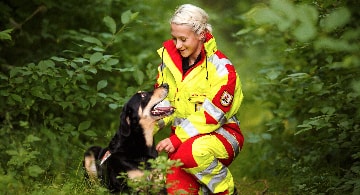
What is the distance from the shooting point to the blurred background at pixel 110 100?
4.14 metres

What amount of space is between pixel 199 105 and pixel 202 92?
0.11m

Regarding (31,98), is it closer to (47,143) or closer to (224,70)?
(47,143)

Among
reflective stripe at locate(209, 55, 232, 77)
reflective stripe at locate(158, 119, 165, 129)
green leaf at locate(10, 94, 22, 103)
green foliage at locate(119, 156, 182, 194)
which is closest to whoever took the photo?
green foliage at locate(119, 156, 182, 194)

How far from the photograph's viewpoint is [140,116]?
152 inches

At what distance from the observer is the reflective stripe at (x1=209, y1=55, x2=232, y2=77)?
393 centimetres

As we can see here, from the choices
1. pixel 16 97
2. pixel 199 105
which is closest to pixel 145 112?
→ pixel 199 105

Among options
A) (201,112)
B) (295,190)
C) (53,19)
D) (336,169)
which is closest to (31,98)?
(53,19)

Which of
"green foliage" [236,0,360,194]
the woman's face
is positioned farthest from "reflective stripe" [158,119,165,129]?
"green foliage" [236,0,360,194]

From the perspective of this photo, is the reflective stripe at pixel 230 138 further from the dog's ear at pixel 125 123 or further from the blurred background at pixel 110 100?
the dog's ear at pixel 125 123

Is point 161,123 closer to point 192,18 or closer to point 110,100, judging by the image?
point 192,18

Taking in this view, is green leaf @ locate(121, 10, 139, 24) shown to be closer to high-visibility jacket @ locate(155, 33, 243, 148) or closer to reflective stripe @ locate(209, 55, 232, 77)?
high-visibility jacket @ locate(155, 33, 243, 148)

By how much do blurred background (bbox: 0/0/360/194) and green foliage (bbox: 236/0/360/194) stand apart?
1 centimetres

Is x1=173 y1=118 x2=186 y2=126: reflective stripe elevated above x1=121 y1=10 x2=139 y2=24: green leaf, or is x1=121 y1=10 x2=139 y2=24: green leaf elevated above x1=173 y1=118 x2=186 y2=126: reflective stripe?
x1=121 y1=10 x2=139 y2=24: green leaf

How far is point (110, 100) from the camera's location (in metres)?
5.00
